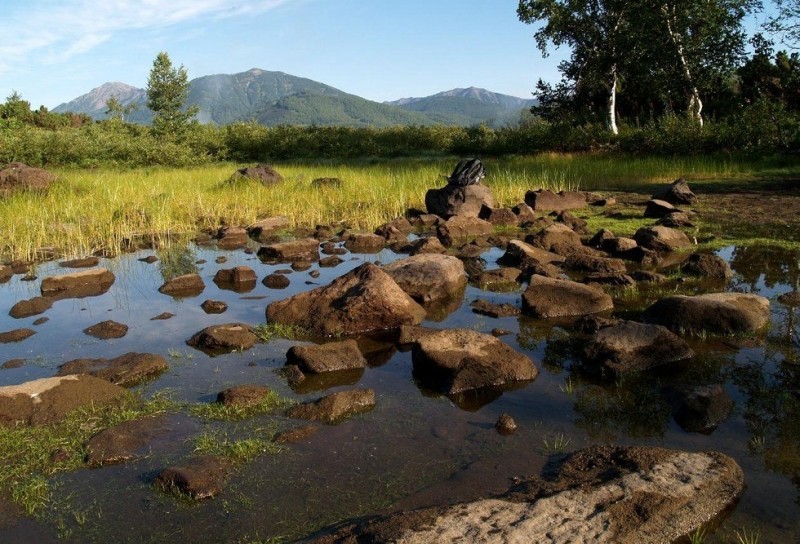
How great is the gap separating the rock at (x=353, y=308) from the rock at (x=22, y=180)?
36.0 ft

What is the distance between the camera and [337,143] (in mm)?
32469

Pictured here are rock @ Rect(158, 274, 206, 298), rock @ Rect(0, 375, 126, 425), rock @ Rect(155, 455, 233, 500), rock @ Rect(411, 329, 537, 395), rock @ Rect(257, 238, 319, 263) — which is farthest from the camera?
rock @ Rect(257, 238, 319, 263)

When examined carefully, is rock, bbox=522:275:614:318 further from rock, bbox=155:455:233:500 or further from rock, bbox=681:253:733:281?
rock, bbox=155:455:233:500

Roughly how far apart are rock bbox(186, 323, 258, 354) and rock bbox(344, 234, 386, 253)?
4578 millimetres

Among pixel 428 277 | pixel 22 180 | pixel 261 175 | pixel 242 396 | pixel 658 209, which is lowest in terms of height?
pixel 242 396

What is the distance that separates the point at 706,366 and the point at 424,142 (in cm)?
2860

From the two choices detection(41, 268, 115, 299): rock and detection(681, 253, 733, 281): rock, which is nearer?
detection(681, 253, 733, 281): rock

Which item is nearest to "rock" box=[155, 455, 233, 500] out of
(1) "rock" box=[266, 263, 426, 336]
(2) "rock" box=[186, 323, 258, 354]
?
(2) "rock" box=[186, 323, 258, 354]

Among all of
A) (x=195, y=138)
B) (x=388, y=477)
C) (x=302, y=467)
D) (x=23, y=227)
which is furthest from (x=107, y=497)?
(x=195, y=138)

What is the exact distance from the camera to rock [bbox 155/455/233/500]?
3375mm

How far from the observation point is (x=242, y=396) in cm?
446

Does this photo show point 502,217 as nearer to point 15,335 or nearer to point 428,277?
point 428,277

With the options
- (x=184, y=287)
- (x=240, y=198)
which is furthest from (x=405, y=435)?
(x=240, y=198)

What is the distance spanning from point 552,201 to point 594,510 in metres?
11.1
